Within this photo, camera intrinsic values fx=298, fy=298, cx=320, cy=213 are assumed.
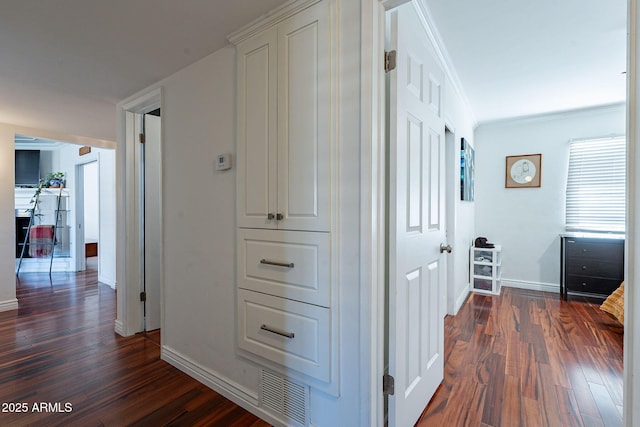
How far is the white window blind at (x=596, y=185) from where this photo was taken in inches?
144

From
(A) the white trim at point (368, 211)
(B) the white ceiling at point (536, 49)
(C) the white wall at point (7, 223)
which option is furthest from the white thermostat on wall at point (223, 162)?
(C) the white wall at point (7, 223)

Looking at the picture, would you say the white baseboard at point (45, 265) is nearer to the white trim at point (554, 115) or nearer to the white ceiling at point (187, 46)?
the white ceiling at point (187, 46)

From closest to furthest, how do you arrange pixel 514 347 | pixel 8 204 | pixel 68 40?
1. pixel 68 40
2. pixel 514 347
3. pixel 8 204

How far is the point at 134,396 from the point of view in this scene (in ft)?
5.97

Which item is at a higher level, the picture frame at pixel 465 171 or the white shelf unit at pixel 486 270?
the picture frame at pixel 465 171

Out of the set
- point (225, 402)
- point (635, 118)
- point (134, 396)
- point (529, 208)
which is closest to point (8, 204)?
point (134, 396)

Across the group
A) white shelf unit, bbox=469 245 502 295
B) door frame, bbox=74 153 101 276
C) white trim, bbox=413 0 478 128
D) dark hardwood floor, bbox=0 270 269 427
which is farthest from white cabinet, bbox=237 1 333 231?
door frame, bbox=74 153 101 276

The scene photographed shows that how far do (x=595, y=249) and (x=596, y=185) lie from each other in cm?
89

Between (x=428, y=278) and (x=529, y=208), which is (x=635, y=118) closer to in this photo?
(x=428, y=278)

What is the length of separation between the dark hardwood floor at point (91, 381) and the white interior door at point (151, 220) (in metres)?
0.28

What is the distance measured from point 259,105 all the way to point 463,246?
3052mm

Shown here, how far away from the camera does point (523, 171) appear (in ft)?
13.8

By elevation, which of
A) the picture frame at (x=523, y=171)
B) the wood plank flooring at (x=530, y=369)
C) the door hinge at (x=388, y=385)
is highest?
the picture frame at (x=523, y=171)

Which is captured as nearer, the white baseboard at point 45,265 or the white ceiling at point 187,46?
the white ceiling at point 187,46
